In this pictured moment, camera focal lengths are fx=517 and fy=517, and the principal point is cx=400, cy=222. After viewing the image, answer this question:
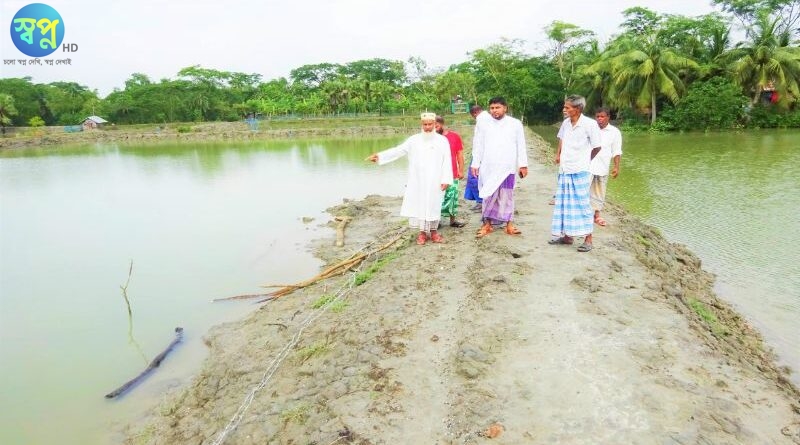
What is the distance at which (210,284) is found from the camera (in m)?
7.44

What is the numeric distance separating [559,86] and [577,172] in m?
36.0

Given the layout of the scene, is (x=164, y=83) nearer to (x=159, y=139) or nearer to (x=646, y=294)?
(x=159, y=139)

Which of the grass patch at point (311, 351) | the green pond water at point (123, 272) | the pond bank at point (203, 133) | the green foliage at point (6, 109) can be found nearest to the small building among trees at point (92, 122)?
the pond bank at point (203, 133)

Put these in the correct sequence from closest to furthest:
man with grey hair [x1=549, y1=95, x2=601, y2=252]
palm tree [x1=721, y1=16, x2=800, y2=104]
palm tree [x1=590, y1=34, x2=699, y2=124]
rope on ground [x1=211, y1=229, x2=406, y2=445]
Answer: rope on ground [x1=211, y1=229, x2=406, y2=445], man with grey hair [x1=549, y1=95, x2=601, y2=252], palm tree [x1=721, y1=16, x2=800, y2=104], palm tree [x1=590, y1=34, x2=699, y2=124]

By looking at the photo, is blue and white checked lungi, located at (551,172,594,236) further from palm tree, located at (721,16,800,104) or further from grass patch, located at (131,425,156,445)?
palm tree, located at (721,16,800,104)

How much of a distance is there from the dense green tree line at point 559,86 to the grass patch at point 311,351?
89.6 ft

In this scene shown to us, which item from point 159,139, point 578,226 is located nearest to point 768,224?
point 578,226

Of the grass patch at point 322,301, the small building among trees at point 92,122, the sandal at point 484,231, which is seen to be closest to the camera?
the grass patch at point 322,301

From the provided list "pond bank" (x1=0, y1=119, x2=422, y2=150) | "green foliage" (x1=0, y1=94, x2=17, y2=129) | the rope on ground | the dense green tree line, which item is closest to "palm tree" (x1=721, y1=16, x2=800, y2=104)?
the dense green tree line

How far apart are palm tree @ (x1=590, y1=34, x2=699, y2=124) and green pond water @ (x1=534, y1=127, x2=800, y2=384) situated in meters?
9.95

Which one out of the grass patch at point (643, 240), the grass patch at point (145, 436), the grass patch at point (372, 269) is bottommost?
→ the grass patch at point (145, 436)

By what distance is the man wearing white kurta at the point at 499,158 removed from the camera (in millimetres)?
5768

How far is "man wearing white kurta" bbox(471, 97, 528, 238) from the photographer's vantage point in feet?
18.9

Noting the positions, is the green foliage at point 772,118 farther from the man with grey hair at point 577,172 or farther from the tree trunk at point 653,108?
the man with grey hair at point 577,172
